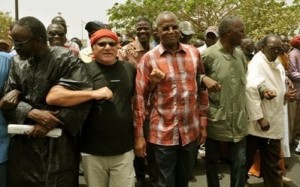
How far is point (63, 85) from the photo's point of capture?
2570mm

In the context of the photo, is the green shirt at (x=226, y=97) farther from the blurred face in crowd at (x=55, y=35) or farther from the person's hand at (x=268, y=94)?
the blurred face in crowd at (x=55, y=35)

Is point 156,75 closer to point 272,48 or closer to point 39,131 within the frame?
point 39,131

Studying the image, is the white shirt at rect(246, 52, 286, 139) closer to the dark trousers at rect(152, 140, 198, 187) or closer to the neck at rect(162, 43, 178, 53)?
the dark trousers at rect(152, 140, 198, 187)

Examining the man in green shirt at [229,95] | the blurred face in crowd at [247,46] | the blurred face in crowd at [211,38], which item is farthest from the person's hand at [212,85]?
→ the blurred face in crowd at [247,46]

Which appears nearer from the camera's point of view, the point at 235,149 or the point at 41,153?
the point at 41,153

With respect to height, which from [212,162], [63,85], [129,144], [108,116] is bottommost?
[212,162]

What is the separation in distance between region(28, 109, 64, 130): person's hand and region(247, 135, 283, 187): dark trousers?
2.29 metres

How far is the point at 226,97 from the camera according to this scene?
3.59 metres

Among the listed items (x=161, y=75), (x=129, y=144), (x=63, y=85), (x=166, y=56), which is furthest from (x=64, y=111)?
(x=166, y=56)

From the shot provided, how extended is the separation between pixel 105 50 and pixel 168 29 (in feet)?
2.05

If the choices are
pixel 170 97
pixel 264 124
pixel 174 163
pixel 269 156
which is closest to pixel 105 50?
pixel 170 97

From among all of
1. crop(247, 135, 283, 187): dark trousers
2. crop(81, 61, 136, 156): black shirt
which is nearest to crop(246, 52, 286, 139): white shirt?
crop(247, 135, 283, 187): dark trousers

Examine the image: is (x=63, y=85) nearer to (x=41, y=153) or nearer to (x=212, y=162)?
(x=41, y=153)

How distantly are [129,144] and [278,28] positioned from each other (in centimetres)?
1912
